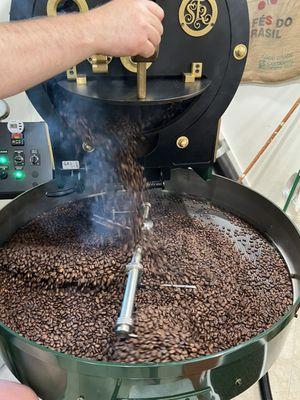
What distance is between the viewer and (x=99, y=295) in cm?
92

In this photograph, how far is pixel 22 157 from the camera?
3.99ft

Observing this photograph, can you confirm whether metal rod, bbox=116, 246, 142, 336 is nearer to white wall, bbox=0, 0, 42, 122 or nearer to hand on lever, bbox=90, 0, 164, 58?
hand on lever, bbox=90, 0, 164, 58

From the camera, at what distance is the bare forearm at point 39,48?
68 cm

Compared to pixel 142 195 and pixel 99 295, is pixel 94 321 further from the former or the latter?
pixel 142 195

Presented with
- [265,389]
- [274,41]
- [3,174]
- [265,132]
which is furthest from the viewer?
[265,132]

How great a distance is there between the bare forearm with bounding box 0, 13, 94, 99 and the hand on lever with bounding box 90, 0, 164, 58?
0.02m

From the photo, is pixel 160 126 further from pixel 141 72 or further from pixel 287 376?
pixel 287 376

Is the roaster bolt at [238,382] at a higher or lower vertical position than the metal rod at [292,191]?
higher

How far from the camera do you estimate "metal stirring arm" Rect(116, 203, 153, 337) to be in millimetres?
759

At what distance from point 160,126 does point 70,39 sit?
0.30 metres

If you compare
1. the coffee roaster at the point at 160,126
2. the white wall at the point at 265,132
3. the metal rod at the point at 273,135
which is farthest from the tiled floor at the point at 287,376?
the white wall at the point at 265,132

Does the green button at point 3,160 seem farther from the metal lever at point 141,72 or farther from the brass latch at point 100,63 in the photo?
the metal lever at point 141,72

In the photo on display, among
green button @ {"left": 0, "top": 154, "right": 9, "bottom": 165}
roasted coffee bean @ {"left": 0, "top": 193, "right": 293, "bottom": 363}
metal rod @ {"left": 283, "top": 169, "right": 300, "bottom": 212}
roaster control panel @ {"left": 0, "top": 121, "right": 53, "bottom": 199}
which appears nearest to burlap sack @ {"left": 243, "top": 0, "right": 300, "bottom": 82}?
metal rod @ {"left": 283, "top": 169, "right": 300, "bottom": 212}

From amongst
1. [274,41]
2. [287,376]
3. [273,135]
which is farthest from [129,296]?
[274,41]
